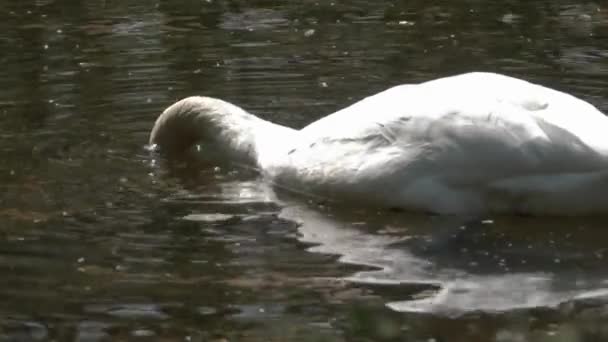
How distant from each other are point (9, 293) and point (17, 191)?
1.48 meters

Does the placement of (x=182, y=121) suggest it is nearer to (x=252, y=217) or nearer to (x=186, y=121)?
(x=186, y=121)

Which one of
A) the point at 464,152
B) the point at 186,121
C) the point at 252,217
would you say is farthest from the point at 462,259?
the point at 186,121

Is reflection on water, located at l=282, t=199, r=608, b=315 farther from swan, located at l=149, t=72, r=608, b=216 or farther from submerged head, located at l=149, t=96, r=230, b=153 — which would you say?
submerged head, located at l=149, t=96, r=230, b=153

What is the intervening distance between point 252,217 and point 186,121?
165 centimetres

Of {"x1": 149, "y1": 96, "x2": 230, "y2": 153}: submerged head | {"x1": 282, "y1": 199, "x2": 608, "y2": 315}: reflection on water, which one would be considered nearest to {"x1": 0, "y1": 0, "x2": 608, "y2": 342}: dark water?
{"x1": 282, "y1": 199, "x2": 608, "y2": 315}: reflection on water

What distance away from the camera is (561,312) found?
514 centimetres

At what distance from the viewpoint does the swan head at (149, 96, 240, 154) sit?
7953 mm

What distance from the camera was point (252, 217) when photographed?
6551 mm

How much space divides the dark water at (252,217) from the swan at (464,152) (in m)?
0.11

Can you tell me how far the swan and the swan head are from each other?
1.14 meters

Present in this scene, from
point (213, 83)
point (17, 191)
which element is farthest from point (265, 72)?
point (17, 191)

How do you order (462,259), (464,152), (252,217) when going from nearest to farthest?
(462,259) → (464,152) → (252,217)

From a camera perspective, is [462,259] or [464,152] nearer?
[462,259]

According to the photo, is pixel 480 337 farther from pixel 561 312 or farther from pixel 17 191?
pixel 17 191
